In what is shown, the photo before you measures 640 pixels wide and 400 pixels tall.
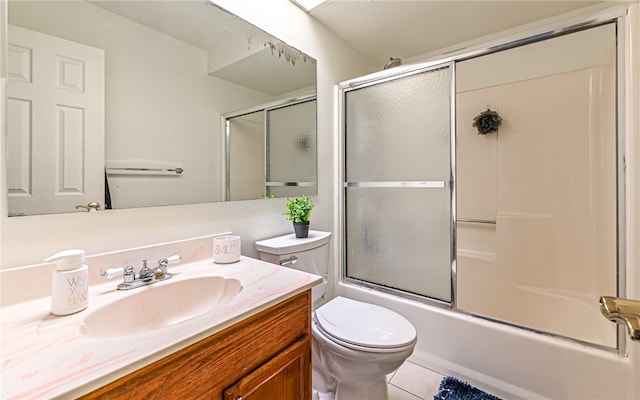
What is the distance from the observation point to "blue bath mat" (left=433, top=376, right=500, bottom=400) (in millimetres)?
1403

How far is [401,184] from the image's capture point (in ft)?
5.83

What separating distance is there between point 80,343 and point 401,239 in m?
1.61

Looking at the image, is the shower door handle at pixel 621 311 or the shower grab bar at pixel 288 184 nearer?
the shower door handle at pixel 621 311


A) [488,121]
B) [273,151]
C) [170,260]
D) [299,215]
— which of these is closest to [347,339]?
[299,215]

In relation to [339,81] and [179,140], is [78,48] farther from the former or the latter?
[339,81]

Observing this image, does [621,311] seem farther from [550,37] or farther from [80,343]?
[550,37]

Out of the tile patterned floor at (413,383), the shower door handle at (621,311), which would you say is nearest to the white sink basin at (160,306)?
the shower door handle at (621,311)

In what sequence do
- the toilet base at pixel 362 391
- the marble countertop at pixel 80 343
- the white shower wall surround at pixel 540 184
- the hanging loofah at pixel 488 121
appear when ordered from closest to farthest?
the marble countertop at pixel 80 343, the toilet base at pixel 362 391, the white shower wall surround at pixel 540 184, the hanging loofah at pixel 488 121

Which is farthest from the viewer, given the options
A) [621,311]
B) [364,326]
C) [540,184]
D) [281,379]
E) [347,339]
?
[540,184]

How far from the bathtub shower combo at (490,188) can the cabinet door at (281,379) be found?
40.4 inches

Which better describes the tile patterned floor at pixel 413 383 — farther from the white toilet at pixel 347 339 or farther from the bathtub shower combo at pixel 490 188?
the white toilet at pixel 347 339

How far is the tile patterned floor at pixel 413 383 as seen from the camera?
1447 mm

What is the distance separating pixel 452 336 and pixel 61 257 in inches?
70.5

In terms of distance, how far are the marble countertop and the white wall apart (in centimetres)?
17
